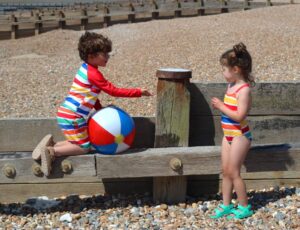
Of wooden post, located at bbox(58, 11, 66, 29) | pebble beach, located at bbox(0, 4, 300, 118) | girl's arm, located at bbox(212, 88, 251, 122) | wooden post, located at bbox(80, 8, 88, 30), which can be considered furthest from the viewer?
wooden post, located at bbox(80, 8, 88, 30)

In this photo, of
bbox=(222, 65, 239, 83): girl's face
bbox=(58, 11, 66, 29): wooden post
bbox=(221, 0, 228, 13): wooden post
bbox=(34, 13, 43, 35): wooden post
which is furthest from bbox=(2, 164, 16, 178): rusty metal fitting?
bbox=(221, 0, 228, 13): wooden post

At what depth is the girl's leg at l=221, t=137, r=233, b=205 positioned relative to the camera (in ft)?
14.0

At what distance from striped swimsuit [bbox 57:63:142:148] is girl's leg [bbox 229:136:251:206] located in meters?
0.89

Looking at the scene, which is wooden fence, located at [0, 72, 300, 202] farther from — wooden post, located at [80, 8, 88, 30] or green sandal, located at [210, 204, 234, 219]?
wooden post, located at [80, 8, 88, 30]

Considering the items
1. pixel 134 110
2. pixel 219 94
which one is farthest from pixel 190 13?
pixel 219 94

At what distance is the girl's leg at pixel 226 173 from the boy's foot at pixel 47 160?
142cm

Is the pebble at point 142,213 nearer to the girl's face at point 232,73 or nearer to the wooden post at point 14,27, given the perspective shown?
the girl's face at point 232,73

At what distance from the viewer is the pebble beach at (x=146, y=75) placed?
4434 mm

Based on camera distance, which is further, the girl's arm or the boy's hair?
the boy's hair

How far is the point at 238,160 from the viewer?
4.24 m

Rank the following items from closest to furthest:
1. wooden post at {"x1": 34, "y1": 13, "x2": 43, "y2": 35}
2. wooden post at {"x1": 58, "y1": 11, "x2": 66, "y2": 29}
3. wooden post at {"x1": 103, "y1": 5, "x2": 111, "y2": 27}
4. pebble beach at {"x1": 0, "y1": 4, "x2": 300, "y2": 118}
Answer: pebble beach at {"x1": 0, "y1": 4, "x2": 300, "y2": 118}, wooden post at {"x1": 34, "y1": 13, "x2": 43, "y2": 35}, wooden post at {"x1": 58, "y1": 11, "x2": 66, "y2": 29}, wooden post at {"x1": 103, "y1": 5, "x2": 111, "y2": 27}

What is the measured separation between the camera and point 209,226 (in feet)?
13.9

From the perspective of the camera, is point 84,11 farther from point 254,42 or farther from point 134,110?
point 134,110

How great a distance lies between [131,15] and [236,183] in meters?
20.5
